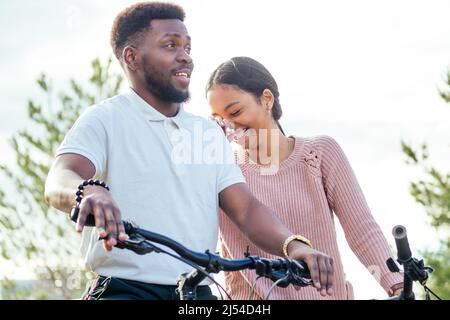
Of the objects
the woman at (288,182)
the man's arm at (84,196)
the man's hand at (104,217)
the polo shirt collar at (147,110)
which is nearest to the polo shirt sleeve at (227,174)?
the polo shirt collar at (147,110)

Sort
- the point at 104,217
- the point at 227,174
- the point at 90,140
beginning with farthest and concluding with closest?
the point at 227,174, the point at 90,140, the point at 104,217

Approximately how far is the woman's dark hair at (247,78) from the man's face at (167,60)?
74cm

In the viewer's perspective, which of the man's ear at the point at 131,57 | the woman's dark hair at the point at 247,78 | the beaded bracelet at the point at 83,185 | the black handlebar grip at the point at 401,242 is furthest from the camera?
the woman's dark hair at the point at 247,78

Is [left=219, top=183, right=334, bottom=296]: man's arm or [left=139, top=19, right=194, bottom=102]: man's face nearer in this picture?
[left=219, top=183, right=334, bottom=296]: man's arm

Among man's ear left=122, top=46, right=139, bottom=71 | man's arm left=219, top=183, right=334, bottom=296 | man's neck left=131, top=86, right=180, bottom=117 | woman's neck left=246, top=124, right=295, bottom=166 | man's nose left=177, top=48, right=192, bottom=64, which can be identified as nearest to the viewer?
man's arm left=219, top=183, right=334, bottom=296

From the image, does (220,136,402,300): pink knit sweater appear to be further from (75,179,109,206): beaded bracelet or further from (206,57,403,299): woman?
(75,179,109,206): beaded bracelet

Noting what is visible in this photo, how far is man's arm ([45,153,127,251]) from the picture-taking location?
2.82 meters

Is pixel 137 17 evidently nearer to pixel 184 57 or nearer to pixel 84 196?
pixel 184 57

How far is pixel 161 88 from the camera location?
13.6 feet

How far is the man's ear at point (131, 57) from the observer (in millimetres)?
4316

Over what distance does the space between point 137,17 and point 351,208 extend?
1473 mm

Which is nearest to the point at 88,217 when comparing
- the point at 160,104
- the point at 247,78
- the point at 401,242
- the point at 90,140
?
the point at 90,140

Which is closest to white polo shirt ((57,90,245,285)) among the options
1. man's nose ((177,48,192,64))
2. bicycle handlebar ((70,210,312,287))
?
man's nose ((177,48,192,64))

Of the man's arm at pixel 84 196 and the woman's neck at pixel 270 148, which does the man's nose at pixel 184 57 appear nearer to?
the man's arm at pixel 84 196
